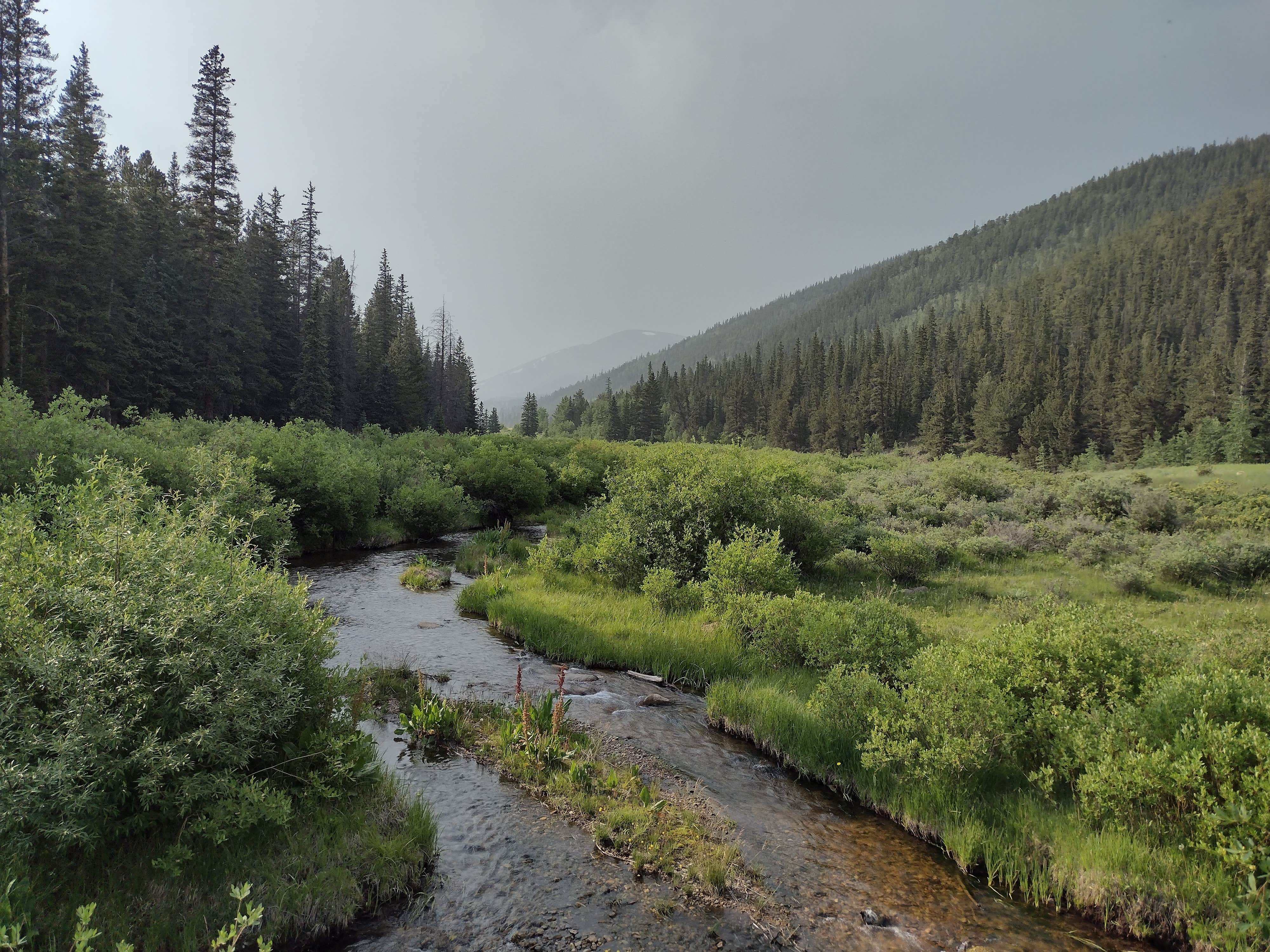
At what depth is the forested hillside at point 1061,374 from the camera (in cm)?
8169

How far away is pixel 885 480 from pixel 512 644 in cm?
2704

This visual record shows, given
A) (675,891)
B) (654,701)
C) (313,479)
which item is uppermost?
(313,479)

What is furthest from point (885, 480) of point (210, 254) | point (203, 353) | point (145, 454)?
point (210, 254)

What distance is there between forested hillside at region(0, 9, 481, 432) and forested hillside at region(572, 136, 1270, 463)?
228 feet

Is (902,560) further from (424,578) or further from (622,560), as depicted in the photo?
(424,578)

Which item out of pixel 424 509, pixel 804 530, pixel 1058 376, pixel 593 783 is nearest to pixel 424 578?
pixel 424 509

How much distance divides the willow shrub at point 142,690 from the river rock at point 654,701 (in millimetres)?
5128

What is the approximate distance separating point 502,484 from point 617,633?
2257 cm

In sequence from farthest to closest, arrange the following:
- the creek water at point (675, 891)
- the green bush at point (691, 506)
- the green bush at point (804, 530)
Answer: the green bush at point (804, 530) < the green bush at point (691, 506) < the creek water at point (675, 891)

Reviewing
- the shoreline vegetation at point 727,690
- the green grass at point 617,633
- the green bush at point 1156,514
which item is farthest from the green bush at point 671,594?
the green bush at point 1156,514

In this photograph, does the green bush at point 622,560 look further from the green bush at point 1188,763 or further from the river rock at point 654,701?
the green bush at point 1188,763

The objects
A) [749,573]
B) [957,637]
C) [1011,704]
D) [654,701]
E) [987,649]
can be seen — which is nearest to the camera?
[1011,704]

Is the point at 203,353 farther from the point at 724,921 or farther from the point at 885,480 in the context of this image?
the point at 724,921

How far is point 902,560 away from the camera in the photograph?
1695 cm
